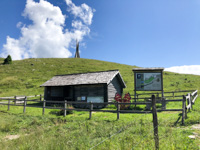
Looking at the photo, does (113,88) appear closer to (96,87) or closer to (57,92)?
(96,87)

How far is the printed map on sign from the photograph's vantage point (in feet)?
54.7

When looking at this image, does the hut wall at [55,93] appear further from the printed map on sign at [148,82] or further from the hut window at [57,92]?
the printed map on sign at [148,82]

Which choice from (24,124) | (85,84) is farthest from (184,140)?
(85,84)

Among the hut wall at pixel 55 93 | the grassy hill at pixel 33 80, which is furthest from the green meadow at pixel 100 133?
the grassy hill at pixel 33 80

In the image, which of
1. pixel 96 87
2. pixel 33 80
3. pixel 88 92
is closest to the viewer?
pixel 96 87

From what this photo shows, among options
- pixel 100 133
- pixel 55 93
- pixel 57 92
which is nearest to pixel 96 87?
pixel 57 92

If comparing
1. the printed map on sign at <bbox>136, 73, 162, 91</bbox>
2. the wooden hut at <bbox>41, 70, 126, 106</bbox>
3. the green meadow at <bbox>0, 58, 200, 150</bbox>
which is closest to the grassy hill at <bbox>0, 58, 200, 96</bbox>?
the wooden hut at <bbox>41, 70, 126, 106</bbox>

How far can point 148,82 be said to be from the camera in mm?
16922

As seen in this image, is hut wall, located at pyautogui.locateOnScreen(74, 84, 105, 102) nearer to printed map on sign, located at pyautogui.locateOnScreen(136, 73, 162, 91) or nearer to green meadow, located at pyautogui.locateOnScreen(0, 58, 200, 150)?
printed map on sign, located at pyautogui.locateOnScreen(136, 73, 162, 91)

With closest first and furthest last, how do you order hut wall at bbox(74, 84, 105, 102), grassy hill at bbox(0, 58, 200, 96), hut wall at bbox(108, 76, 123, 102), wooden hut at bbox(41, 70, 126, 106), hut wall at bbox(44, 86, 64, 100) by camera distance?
wooden hut at bbox(41, 70, 126, 106), hut wall at bbox(74, 84, 105, 102), hut wall at bbox(108, 76, 123, 102), hut wall at bbox(44, 86, 64, 100), grassy hill at bbox(0, 58, 200, 96)

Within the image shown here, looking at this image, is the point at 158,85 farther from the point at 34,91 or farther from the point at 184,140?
the point at 34,91

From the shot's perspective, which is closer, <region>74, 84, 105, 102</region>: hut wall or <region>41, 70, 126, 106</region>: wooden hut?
<region>41, 70, 126, 106</region>: wooden hut

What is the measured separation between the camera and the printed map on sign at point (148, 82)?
16672 mm

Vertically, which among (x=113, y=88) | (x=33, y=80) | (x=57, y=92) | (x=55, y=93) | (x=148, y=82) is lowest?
(x=55, y=93)
